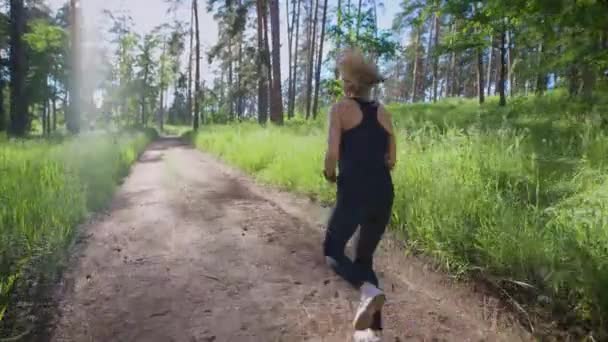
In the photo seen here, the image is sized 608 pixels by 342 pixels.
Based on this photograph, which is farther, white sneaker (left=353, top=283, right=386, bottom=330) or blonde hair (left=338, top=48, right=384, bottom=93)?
blonde hair (left=338, top=48, right=384, bottom=93)

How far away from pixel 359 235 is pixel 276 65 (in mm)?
13394

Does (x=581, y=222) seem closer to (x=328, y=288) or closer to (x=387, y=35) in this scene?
(x=328, y=288)

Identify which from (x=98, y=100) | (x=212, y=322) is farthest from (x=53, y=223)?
(x=98, y=100)

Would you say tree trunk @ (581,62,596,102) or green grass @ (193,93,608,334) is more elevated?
tree trunk @ (581,62,596,102)

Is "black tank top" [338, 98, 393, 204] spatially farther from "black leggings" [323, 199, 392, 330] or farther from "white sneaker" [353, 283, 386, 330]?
"white sneaker" [353, 283, 386, 330]

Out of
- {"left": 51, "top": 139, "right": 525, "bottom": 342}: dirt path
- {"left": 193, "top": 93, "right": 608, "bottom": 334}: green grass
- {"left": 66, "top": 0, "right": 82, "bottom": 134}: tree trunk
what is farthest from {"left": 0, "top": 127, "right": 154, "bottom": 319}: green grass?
{"left": 66, "top": 0, "right": 82, "bottom": 134}: tree trunk

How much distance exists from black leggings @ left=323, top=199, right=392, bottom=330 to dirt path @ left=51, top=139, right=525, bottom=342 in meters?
0.44

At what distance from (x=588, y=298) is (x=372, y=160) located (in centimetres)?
171

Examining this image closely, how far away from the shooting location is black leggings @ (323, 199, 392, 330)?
8.39ft

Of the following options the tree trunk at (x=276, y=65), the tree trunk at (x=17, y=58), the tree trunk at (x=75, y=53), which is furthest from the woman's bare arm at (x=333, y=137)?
the tree trunk at (x=75, y=53)

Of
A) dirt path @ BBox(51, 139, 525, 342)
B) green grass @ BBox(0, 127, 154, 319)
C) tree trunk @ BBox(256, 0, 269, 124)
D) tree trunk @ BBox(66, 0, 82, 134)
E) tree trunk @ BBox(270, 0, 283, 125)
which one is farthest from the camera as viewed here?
tree trunk @ BBox(66, 0, 82, 134)

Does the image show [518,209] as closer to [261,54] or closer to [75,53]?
[261,54]

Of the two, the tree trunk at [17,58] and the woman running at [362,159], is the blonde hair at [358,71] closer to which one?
the woman running at [362,159]

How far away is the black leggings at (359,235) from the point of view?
256 centimetres
